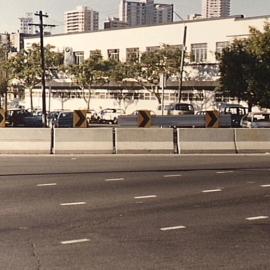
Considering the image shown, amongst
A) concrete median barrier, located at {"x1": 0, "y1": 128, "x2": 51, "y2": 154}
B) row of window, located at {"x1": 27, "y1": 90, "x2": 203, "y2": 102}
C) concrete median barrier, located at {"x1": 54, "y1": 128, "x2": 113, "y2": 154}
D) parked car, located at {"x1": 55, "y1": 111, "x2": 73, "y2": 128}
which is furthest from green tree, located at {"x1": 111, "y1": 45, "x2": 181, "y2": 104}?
concrete median barrier, located at {"x1": 0, "y1": 128, "x2": 51, "y2": 154}

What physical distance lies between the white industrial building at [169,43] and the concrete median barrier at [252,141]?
36315mm

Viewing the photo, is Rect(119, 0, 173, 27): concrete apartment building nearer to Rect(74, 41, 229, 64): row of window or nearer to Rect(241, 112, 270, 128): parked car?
Rect(74, 41, 229, 64): row of window

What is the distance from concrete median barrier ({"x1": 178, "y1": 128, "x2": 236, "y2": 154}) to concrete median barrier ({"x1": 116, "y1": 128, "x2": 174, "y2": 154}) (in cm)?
43

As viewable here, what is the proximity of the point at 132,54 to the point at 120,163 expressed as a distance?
154 ft

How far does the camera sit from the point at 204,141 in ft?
70.8

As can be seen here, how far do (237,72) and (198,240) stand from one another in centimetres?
3925

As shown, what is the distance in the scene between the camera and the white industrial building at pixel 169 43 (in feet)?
197

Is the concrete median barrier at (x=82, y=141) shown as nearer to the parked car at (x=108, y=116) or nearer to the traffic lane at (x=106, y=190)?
the traffic lane at (x=106, y=190)

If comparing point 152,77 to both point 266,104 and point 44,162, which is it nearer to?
point 266,104


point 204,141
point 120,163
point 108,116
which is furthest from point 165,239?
point 108,116

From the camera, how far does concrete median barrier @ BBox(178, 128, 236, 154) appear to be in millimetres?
21484

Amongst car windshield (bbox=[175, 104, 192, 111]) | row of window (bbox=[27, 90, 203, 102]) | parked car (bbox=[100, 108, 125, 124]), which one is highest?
row of window (bbox=[27, 90, 203, 102])

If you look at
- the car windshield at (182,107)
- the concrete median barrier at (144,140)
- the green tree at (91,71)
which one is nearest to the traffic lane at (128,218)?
the concrete median barrier at (144,140)

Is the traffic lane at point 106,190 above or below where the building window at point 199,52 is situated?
below
